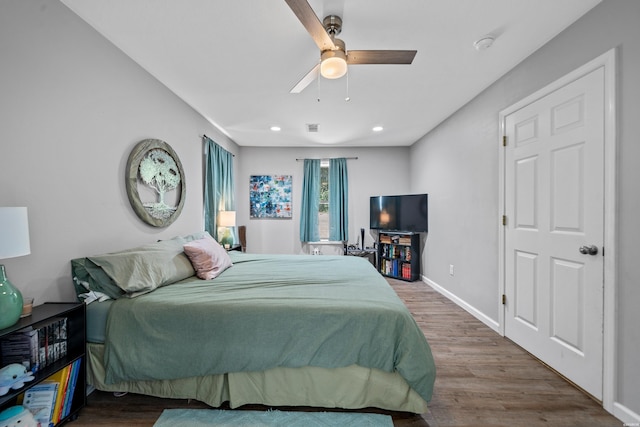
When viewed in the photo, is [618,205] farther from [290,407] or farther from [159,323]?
[159,323]

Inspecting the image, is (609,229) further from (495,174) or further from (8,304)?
(8,304)

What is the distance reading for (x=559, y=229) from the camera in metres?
1.99

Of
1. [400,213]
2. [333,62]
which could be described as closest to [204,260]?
[333,62]

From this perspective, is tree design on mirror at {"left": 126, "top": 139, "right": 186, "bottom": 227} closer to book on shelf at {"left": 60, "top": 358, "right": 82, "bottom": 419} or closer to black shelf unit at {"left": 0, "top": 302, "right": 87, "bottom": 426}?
black shelf unit at {"left": 0, "top": 302, "right": 87, "bottom": 426}

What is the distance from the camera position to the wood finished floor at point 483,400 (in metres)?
1.56

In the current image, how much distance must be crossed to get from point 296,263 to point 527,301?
2.14 meters

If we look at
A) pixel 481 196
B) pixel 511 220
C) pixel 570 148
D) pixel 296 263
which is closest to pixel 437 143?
pixel 481 196

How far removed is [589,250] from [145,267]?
3.03 meters

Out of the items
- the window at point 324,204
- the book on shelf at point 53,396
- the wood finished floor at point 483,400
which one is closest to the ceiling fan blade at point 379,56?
the wood finished floor at point 483,400

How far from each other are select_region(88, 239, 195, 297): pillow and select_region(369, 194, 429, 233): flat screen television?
3.58 meters

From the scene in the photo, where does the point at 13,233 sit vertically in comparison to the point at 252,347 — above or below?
above

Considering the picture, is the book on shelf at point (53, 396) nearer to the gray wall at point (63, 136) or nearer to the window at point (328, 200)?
the gray wall at point (63, 136)

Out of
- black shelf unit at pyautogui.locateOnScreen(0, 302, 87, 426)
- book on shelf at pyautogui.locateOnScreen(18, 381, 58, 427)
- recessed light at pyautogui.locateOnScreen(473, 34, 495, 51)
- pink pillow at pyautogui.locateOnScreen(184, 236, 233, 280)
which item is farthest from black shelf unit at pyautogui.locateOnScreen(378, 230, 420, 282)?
book on shelf at pyautogui.locateOnScreen(18, 381, 58, 427)

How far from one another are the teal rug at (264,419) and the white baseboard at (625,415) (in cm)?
137
